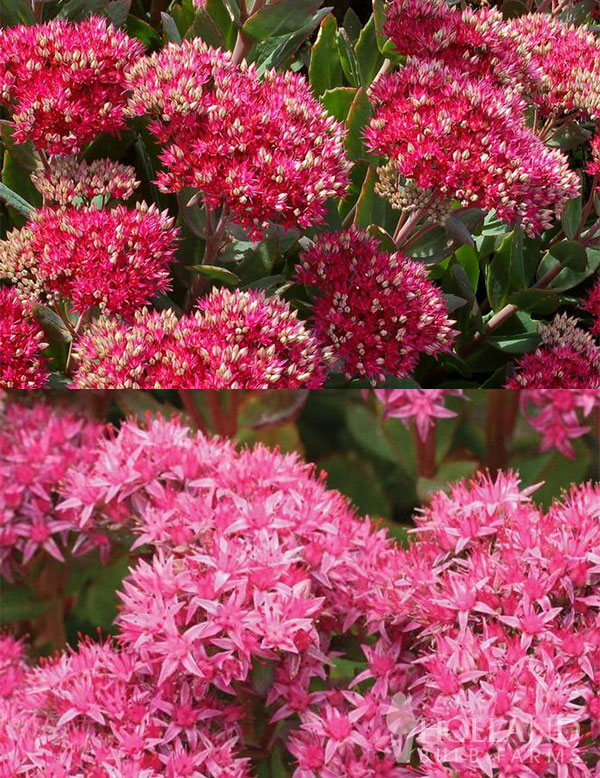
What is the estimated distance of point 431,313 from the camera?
1.28m

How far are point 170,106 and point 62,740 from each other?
736 mm

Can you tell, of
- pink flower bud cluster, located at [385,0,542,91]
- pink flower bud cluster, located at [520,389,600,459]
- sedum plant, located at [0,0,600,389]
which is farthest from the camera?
pink flower bud cluster, located at [385,0,542,91]

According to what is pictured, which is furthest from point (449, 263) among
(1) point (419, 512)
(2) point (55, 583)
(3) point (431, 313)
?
(2) point (55, 583)

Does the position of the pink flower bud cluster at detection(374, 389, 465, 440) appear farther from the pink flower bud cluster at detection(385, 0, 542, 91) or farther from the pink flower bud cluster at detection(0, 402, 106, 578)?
the pink flower bud cluster at detection(385, 0, 542, 91)

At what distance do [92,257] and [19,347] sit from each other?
0.48 feet

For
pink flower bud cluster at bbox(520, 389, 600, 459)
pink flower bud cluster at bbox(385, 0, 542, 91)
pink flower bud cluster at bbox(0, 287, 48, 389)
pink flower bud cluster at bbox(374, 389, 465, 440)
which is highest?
pink flower bud cluster at bbox(385, 0, 542, 91)

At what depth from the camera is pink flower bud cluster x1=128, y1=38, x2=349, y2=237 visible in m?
1.20

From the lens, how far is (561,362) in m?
1.43

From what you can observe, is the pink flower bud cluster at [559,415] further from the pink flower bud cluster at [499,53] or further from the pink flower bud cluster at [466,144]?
the pink flower bud cluster at [499,53]

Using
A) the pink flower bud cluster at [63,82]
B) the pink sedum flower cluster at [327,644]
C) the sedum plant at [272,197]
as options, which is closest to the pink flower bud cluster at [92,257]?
the sedum plant at [272,197]

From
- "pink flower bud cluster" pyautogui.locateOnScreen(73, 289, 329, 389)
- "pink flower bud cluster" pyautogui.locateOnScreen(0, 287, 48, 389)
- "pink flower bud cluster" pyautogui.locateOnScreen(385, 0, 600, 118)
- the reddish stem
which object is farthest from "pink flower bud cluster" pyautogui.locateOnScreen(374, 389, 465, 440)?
"pink flower bud cluster" pyautogui.locateOnScreen(385, 0, 600, 118)

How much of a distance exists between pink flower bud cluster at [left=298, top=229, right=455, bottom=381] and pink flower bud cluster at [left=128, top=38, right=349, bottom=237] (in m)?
0.09

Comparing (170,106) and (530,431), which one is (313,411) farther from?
(170,106)

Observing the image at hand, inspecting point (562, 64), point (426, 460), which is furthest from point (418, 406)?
point (562, 64)
